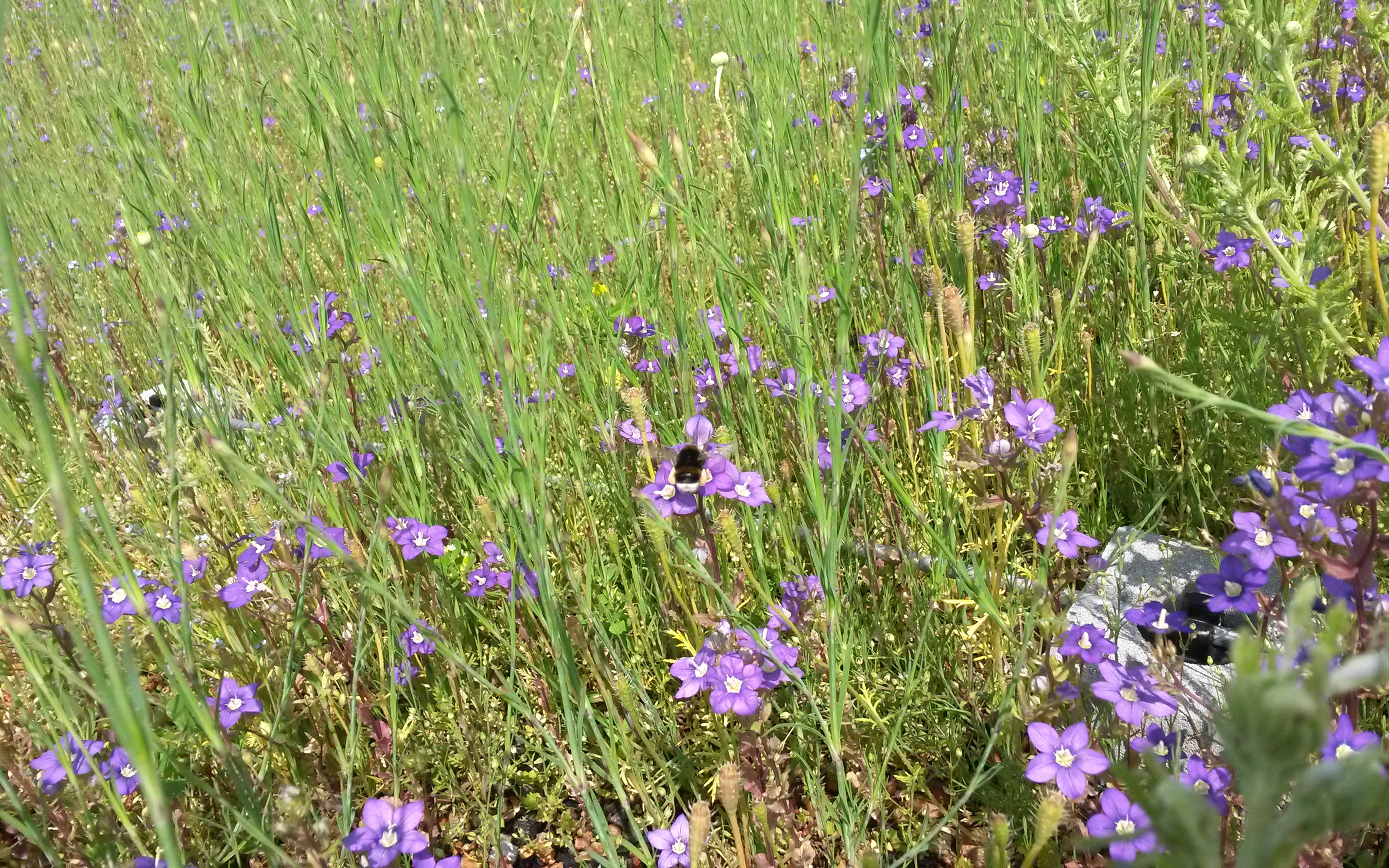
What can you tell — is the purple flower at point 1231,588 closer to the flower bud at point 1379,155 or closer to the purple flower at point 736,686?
the flower bud at point 1379,155

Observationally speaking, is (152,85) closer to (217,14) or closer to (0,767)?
(217,14)

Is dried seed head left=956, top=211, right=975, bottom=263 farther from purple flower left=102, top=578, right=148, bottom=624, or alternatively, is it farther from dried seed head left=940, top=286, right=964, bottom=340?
purple flower left=102, top=578, right=148, bottom=624

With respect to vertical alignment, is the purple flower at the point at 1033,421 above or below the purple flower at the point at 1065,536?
above

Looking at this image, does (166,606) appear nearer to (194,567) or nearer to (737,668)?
(194,567)

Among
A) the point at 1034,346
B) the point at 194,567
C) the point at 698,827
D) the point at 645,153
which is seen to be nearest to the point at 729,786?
the point at 698,827

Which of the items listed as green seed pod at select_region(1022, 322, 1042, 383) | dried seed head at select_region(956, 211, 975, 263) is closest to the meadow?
dried seed head at select_region(956, 211, 975, 263)

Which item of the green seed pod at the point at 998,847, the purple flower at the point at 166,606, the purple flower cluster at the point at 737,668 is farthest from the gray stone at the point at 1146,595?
the purple flower at the point at 166,606
